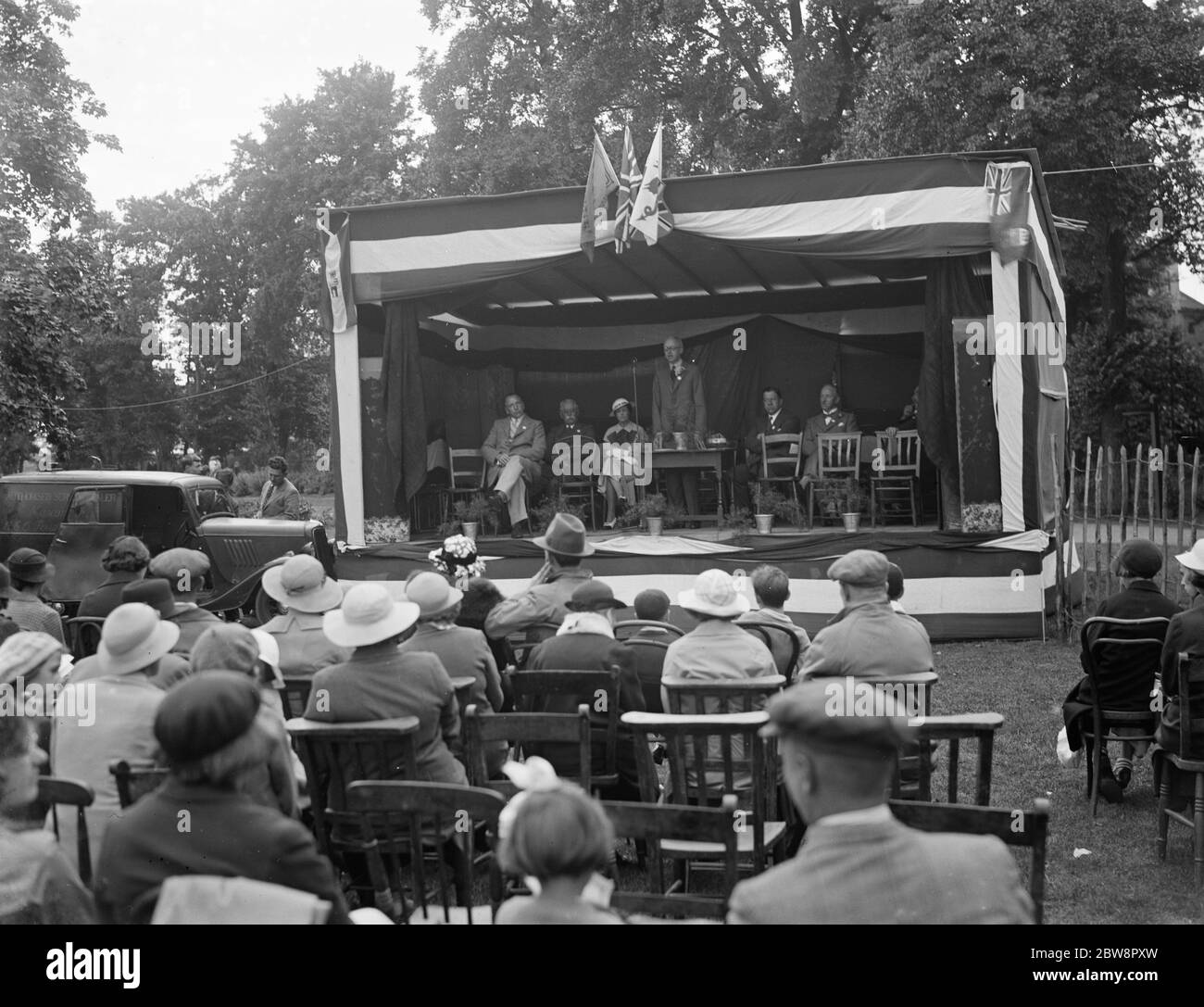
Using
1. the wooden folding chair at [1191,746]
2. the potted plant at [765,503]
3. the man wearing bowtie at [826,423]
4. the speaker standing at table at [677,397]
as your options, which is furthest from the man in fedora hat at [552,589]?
the speaker standing at table at [677,397]

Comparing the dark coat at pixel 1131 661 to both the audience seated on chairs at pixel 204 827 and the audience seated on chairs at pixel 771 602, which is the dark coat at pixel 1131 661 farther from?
the audience seated on chairs at pixel 204 827

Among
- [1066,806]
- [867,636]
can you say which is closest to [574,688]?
[867,636]

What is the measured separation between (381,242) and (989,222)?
5.02m

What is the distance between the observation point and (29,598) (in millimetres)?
6008

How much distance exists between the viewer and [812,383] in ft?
44.9

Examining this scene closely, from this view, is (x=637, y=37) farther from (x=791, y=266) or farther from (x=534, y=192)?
(x=534, y=192)

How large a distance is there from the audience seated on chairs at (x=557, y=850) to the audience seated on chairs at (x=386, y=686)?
161 cm

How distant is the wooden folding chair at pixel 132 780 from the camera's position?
3.03 metres

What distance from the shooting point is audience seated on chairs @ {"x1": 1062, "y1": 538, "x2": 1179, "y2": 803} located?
5328 millimetres

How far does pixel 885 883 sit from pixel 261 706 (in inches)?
69.9

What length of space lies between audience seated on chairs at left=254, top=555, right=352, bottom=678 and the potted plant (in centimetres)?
580

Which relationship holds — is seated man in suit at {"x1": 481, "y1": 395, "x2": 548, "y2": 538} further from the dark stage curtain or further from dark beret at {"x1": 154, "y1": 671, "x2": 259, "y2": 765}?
dark beret at {"x1": 154, "y1": 671, "x2": 259, "y2": 765}

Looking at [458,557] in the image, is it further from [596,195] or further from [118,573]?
[596,195]

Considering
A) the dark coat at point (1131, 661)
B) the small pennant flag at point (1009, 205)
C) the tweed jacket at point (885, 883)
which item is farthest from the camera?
the small pennant flag at point (1009, 205)
